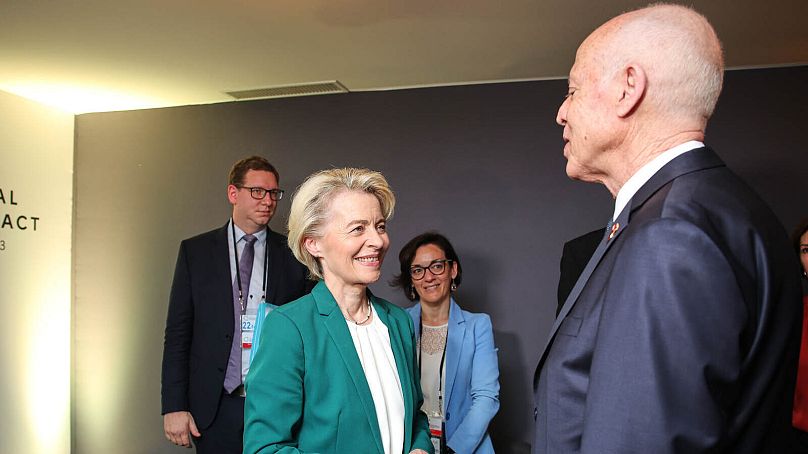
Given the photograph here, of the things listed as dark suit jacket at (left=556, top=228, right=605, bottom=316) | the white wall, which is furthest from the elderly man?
the white wall

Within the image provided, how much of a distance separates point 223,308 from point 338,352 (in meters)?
1.72

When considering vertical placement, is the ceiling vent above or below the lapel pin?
above

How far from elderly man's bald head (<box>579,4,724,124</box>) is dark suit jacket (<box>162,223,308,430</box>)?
8.61 feet

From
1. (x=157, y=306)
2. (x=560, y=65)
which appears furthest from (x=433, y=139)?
(x=157, y=306)

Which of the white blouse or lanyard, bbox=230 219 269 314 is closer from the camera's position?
the white blouse

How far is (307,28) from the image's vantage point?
3307 millimetres

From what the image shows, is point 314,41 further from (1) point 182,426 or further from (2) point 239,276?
(1) point 182,426

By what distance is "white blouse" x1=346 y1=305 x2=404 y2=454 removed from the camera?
5.67 feet

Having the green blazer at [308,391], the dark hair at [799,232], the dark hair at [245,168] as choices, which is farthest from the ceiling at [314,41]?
the green blazer at [308,391]

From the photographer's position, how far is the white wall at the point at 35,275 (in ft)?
14.5

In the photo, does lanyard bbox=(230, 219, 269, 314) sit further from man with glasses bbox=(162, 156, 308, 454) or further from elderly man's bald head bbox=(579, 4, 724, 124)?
elderly man's bald head bbox=(579, 4, 724, 124)

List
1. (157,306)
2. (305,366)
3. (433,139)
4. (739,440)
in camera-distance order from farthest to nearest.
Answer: (157,306) < (433,139) < (305,366) < (739,440)

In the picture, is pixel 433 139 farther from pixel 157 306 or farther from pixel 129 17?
pixel 157 306

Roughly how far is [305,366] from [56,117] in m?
4.45
